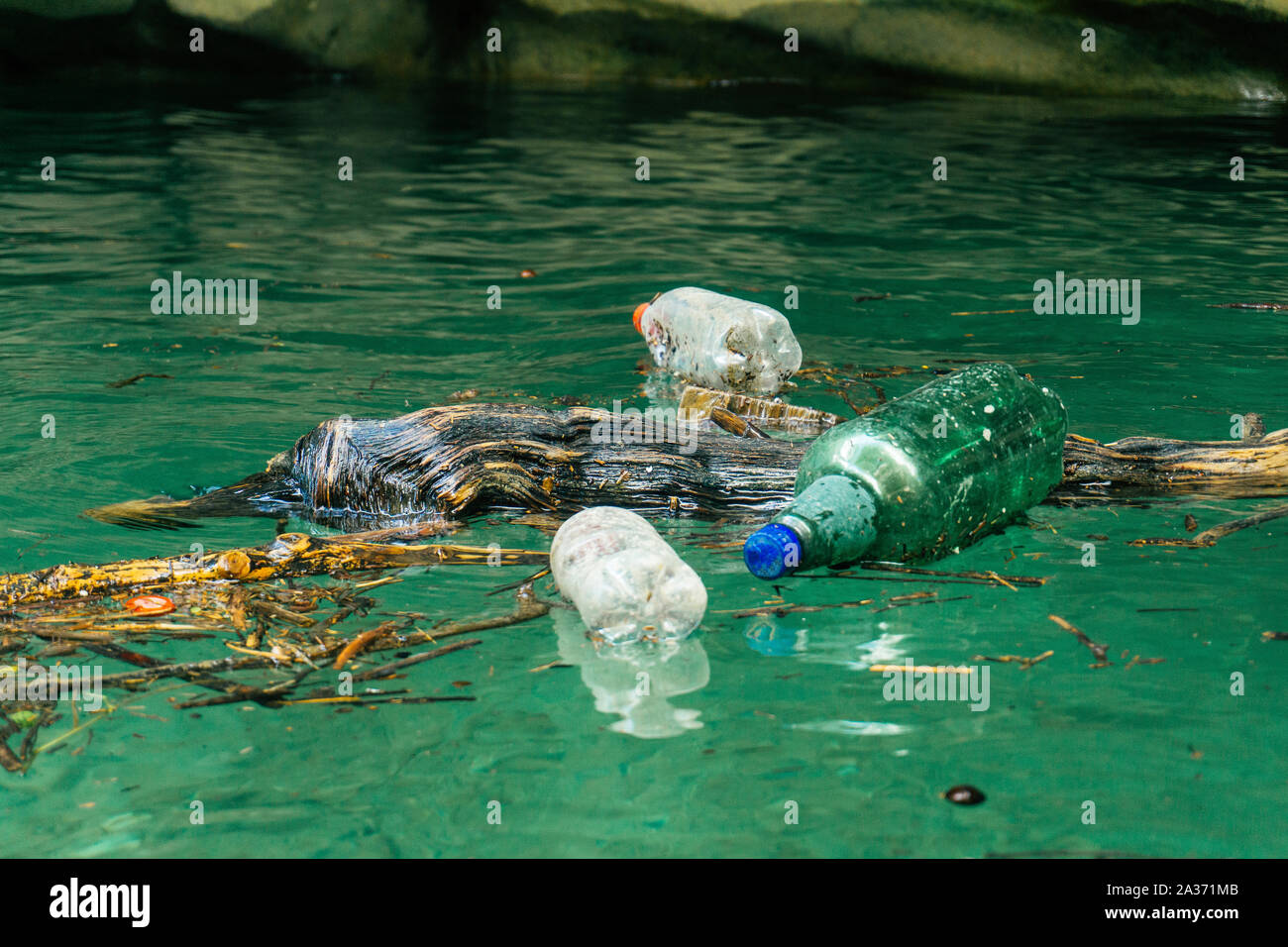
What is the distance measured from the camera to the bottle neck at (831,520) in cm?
287

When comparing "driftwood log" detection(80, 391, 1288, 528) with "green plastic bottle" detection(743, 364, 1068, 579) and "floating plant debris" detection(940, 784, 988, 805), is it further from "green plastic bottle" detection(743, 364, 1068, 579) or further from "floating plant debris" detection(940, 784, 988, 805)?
"floating plant debris" detection(940, 784, 988, 805)

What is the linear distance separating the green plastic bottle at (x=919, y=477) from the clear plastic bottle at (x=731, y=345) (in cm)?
164

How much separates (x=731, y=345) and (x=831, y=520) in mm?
2271

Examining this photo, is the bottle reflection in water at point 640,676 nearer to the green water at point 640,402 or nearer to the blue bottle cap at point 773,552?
the green water at point 640,402

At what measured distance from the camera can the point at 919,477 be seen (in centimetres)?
307

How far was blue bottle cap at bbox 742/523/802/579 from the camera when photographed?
9.11 feet

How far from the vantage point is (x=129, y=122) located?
1210 cm

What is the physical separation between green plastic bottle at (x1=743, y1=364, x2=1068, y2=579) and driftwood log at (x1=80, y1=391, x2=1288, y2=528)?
0.33 m

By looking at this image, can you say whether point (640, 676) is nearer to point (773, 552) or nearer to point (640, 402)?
point (773, 552)

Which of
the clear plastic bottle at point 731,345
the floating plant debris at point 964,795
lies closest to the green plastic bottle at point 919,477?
the floating plant debris at point 964,795

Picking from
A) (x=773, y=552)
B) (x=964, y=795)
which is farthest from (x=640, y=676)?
(x=964, y=795)

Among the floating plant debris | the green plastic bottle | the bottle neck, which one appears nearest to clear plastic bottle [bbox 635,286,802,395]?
the green plastic bottle

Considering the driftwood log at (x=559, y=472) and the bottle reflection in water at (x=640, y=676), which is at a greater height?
the driftwood log at (x=559, y=472)

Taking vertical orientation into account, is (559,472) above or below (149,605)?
above
